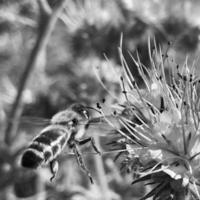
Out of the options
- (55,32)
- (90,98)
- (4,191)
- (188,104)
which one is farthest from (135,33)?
(188,104)

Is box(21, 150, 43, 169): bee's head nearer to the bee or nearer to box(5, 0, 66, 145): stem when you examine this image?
the bee

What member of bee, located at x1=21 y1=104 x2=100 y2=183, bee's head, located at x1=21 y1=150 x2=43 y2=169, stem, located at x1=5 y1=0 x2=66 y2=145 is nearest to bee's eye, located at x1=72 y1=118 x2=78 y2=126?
bee, located at x1=21 y1=104 x2=100 y2=183

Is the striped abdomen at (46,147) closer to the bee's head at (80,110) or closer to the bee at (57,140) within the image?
the bee at (57,140)

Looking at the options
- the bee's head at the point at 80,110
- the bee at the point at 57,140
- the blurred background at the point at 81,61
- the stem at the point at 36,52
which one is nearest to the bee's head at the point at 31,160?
the bee at the point at 57,140

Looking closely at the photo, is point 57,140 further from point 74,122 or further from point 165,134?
point 165,134

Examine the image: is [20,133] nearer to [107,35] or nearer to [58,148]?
[107,35]

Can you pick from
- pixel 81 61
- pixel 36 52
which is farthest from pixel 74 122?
pixel 81 61
